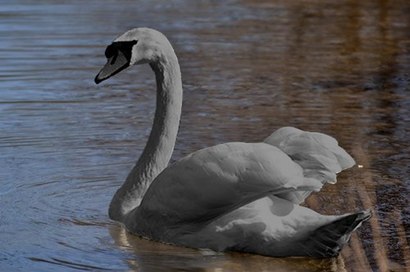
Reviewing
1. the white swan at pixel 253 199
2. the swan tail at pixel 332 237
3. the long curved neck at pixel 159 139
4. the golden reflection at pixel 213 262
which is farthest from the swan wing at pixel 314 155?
the long curved neck at pixel 159 139

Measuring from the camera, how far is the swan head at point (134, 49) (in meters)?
7.63

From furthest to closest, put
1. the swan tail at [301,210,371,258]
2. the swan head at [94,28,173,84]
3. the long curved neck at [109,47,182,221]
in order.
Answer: the long curved neck at [109,47,182,221] < the swan head at [94,28,173,84] < the swan tail at [301,210,371,258]

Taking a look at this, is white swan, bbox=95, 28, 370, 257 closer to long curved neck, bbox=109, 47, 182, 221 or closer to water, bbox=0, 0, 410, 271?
water, bbox=0, 0, 410, 271

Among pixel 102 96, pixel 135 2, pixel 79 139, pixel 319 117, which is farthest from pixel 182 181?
pixel 135 2

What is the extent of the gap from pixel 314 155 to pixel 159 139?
1226 millimetres

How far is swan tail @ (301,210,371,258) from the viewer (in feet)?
22.1

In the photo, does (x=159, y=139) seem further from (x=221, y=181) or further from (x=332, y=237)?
(x=332, y=237)

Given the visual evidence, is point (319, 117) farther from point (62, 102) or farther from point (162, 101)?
point (162, 101)

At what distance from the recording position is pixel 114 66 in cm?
771

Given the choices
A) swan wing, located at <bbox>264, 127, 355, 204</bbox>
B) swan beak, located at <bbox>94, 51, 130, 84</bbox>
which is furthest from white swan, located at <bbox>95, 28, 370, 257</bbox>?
swan beak, located at <bbox>94, 51, 130, 84</bbox>

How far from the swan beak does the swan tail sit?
153 cm

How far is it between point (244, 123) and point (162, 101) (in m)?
2.43

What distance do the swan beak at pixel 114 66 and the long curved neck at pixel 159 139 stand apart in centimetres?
18

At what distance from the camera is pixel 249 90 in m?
11.8
